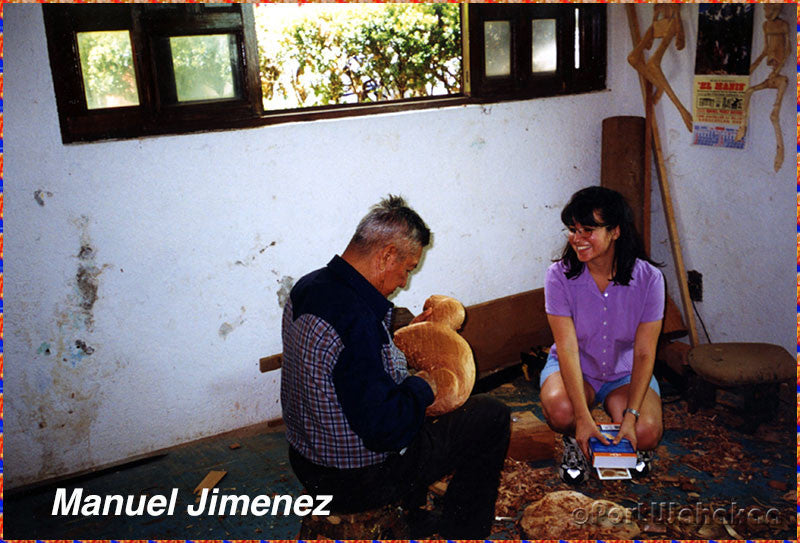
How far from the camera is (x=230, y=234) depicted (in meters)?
3.48

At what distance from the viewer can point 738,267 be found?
3871mm

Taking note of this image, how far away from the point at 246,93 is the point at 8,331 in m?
1.68

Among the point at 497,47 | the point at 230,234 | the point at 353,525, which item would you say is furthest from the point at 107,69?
the point at 353,525

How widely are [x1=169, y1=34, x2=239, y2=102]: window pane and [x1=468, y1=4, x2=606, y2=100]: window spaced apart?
4.95ft

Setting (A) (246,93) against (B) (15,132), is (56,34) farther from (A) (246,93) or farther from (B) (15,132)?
(A) (246,93)

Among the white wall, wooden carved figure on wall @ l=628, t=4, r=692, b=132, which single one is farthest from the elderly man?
wooden carved figure on wall @ l=628, t=4, r=692, b=132

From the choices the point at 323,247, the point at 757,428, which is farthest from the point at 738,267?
the point at 323,247

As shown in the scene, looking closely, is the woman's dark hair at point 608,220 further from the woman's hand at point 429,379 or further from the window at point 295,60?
the window at point 295,60

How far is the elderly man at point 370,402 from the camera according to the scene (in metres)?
2.00

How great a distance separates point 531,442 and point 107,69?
2801 millimetres

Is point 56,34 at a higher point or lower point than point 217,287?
higher

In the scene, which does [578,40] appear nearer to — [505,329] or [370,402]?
[505,329]

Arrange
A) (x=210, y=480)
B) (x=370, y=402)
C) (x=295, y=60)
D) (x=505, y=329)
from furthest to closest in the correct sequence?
1. (x=505, y=329)
2. (x=295, y=60)
3. (x=210, y=480)
4. (x=370, y=402)

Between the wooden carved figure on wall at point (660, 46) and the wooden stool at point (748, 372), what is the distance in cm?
143
